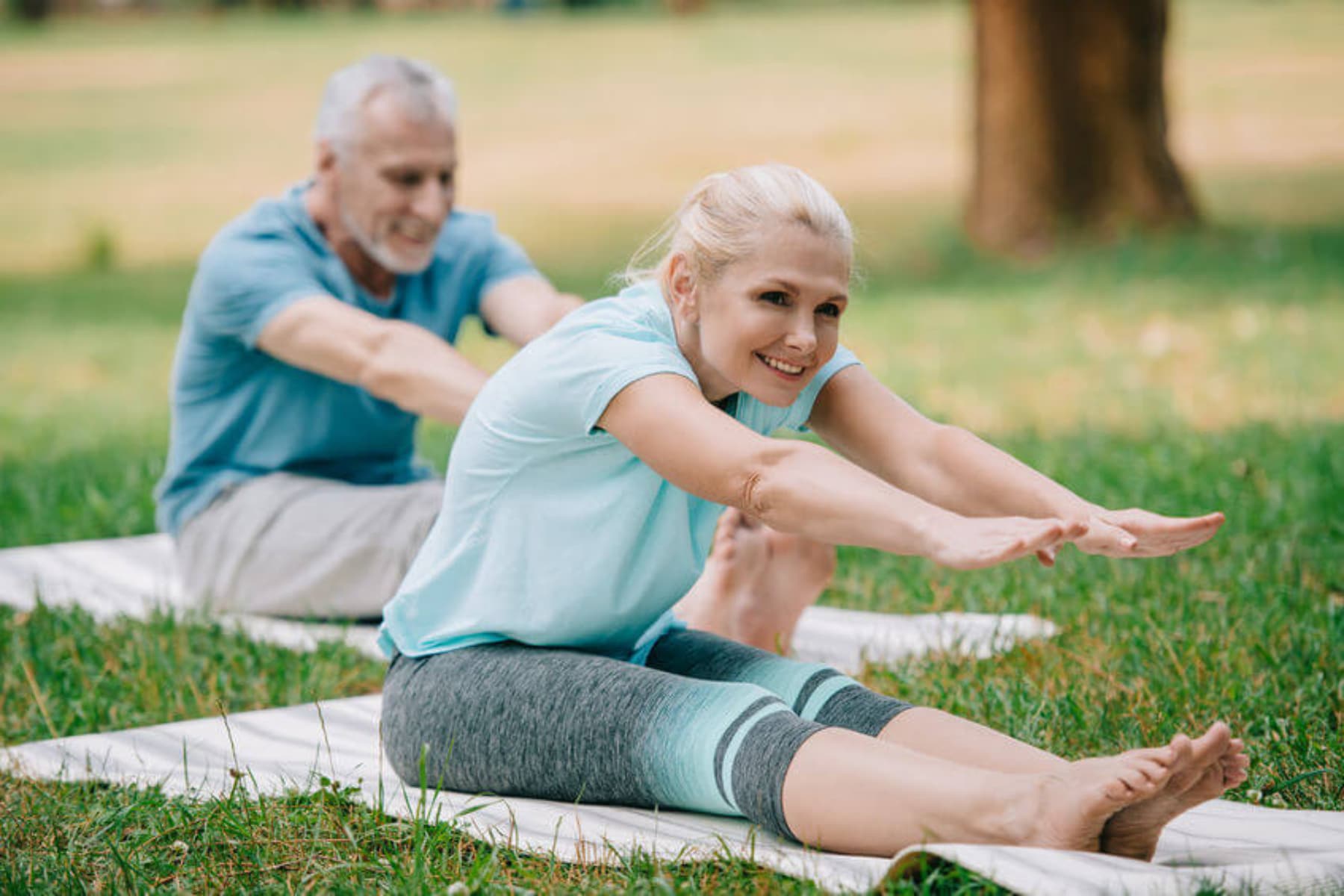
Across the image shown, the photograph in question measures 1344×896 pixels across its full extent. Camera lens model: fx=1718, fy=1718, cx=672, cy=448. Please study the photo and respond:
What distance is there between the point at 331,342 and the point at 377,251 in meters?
0.46

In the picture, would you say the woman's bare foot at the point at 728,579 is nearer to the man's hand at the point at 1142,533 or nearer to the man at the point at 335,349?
the man at the point at 335,349

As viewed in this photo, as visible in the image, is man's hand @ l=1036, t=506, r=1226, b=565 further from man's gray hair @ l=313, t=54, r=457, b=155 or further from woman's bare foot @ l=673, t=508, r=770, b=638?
man's gray hair @ l=313, t=54, r=457, b=155

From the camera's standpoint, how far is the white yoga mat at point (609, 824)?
240 cm

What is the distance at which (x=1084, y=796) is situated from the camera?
243 cm

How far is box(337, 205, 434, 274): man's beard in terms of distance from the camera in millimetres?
4711

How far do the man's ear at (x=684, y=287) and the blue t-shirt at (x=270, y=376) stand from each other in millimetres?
1820

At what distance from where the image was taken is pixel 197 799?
2951 mm

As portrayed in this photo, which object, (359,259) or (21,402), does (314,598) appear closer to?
(359,259)

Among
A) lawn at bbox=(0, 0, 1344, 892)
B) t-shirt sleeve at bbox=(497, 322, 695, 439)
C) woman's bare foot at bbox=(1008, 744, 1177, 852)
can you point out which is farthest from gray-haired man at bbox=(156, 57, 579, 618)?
woman's bare foot at bbox=(1008, 744, 1177, 852)

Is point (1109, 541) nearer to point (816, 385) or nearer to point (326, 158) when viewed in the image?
point (816, 385)

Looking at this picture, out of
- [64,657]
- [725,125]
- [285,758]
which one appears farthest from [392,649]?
[725,125]

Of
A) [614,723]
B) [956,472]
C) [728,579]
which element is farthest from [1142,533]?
[728,579]

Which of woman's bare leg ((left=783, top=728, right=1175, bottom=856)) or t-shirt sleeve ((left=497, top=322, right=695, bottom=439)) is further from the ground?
t-shirt sleeve ((left=497, top=322, right=695, bottom=439))

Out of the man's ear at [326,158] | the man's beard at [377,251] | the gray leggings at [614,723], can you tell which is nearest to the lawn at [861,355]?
the gray leggings at [614,723]
